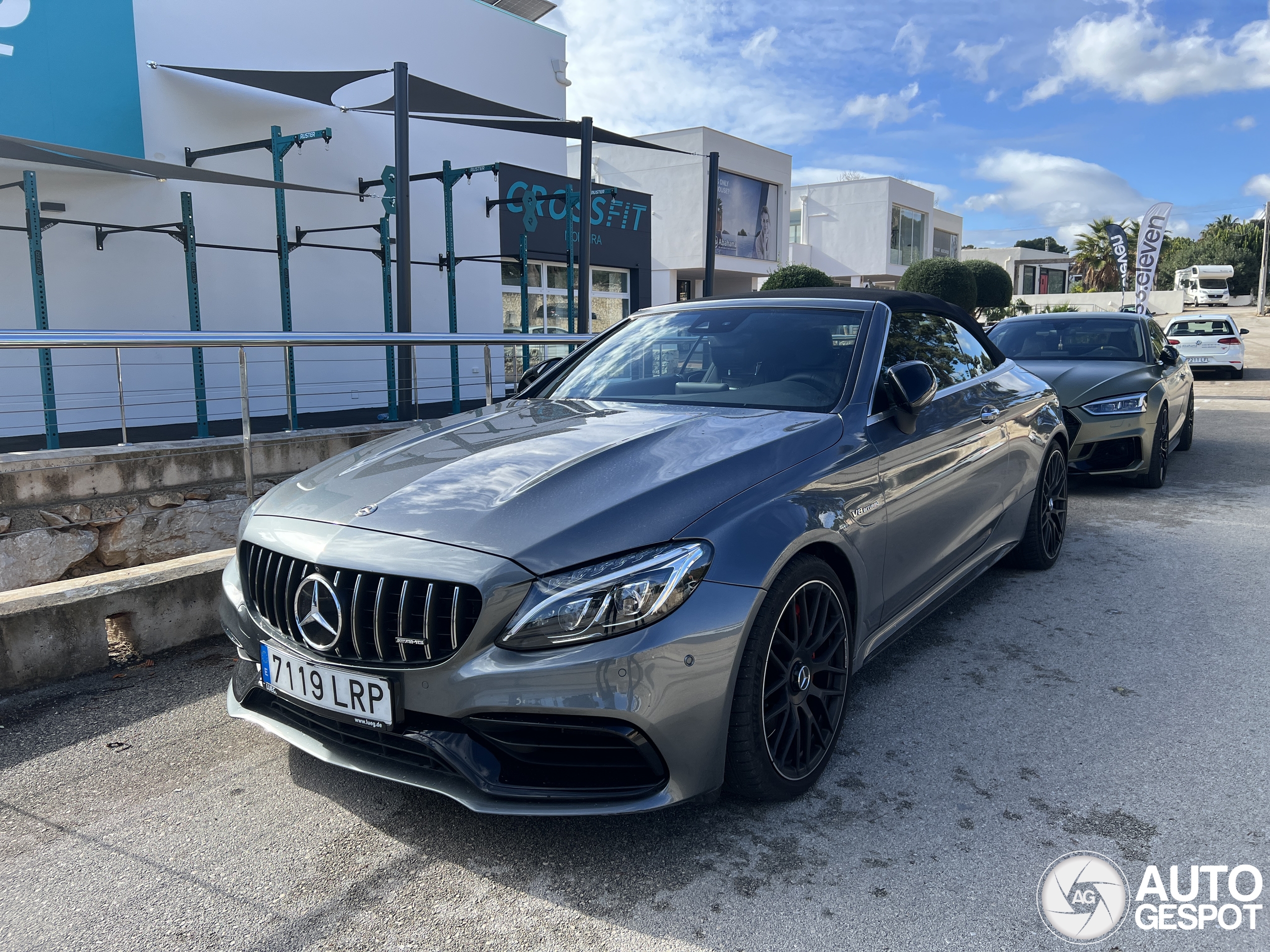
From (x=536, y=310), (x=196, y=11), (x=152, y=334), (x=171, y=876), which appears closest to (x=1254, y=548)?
(x=171, y=876)

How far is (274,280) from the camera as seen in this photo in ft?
41.1

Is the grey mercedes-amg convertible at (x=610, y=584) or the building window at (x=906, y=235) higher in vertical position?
the building window at (x=906, y=235)

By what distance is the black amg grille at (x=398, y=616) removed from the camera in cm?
223

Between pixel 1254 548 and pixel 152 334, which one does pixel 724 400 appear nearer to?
pixel 152 334

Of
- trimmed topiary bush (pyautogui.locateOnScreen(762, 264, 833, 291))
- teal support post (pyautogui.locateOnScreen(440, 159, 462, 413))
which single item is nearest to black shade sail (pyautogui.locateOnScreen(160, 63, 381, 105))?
teal support post (pyautogui.locateOnScreen(440, 159, 462, 413))

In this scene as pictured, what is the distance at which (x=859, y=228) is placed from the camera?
46125mm

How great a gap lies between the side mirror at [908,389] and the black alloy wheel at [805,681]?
0.89 metres

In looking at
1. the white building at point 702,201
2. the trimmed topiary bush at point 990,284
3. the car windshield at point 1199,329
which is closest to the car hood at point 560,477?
the car windshield at point 1199,329

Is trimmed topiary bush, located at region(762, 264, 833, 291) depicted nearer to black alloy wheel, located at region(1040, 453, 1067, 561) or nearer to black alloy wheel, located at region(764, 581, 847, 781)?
black alloy wheel, located at region(1040, 453, 1067, 561)

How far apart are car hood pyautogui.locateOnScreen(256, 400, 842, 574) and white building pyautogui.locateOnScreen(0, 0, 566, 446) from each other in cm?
543

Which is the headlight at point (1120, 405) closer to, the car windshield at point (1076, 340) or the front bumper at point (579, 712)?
the car windshield at point (1076, 340)

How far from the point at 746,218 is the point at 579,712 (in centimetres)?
3282

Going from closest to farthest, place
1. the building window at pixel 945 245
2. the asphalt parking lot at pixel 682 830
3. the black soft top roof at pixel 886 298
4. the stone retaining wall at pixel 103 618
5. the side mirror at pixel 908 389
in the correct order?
the asphalt parking lot at pixel 682 830 → the side mirror at pixel 908 389 → the stone retaining wall at pixel 103 618 → the black soft top roof at pixel 886 298 → the building window at pixel 945 245

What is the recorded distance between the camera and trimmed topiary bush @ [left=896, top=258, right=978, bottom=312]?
32000 mm
